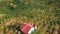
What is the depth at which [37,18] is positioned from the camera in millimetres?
1940

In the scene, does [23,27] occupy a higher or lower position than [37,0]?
lower

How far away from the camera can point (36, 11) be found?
2.07 metres

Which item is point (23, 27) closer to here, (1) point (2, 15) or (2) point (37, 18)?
(2) point (37, 18)

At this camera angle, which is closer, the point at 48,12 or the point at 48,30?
the point at 48,30

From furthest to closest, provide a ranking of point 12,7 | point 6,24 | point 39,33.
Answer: point 12,7 → point 6,24 → point 39,33

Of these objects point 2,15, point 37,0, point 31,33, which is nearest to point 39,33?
point 31,33

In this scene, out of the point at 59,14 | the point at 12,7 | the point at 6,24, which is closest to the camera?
the point at 6,24

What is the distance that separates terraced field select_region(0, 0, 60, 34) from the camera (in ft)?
5.92

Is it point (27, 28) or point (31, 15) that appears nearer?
point (27, 28)

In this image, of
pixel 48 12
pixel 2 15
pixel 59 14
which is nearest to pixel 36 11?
pixel 48 12

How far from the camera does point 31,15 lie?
2.00 m

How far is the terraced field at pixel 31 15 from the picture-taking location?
1.80m

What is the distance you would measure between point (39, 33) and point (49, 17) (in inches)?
11.8

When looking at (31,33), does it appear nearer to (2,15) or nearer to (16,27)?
(16,27)
